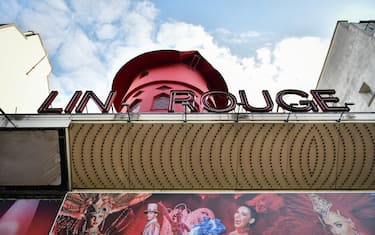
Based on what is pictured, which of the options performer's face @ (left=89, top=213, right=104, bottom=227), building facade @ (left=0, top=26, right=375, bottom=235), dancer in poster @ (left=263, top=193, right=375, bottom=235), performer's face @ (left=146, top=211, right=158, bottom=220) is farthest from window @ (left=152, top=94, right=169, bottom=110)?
dancer in poster @ (left=263, top=193, right=375, bottom=235)

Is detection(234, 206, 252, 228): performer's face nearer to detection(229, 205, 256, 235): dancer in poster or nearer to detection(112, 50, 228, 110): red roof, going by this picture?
detection(229, 205, 256, 235): dancer in poster

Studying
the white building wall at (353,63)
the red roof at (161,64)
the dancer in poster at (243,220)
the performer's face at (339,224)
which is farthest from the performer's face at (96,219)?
the white building wall at (353,63)

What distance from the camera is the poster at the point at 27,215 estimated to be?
489 cm

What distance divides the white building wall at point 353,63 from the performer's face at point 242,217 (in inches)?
241

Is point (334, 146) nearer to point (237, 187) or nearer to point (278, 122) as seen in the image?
point (278, 122)

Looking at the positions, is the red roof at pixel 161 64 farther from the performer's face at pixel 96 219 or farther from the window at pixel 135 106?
the performer's face at pixel 96 219

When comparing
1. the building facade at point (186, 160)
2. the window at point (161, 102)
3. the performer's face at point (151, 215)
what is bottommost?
the performer's face at point (151, 215)

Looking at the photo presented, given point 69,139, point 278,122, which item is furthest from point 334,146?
point 69,139

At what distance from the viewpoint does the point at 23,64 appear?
1147 centimetres

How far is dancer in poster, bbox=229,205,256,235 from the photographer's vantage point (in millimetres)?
A: 4646

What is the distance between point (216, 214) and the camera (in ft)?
16.2

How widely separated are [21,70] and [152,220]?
28.2 ft

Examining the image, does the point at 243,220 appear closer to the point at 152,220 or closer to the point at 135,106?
the point at 152,220

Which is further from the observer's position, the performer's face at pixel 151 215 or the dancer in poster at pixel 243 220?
the performer's face at pixel 151 215
